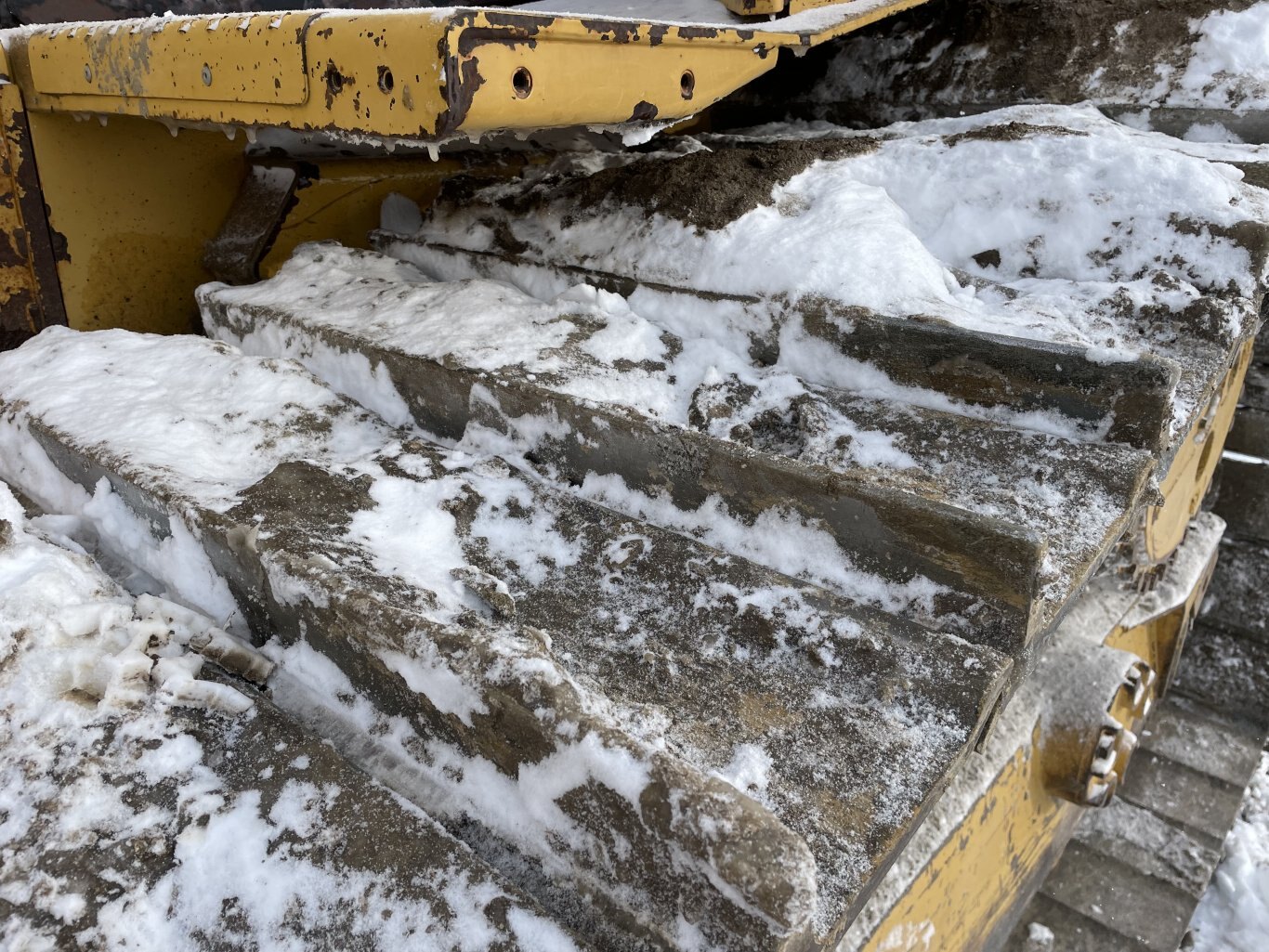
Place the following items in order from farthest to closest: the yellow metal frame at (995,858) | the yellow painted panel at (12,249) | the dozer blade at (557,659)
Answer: the yellow painted panel at (12,249) → the yellow metal frame at (995,858) → the dozer blade at (557,659)

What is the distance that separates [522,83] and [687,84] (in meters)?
0.55

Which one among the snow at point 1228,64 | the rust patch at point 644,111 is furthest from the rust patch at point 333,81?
the snow at point 1228,64

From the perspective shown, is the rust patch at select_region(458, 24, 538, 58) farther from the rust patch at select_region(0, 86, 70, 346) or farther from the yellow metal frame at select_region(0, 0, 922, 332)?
the rust patch at select_region(0, 86, 70, 346)

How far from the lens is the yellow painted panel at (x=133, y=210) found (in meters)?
2.48

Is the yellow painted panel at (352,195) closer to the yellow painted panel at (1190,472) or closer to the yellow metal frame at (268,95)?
the yellow metal frame at (268,95)

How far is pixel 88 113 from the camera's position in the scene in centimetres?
233

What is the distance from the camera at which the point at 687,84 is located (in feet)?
6.19

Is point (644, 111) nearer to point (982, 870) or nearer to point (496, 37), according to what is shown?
point (496, 37)

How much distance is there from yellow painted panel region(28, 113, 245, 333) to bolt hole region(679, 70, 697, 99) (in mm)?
1786

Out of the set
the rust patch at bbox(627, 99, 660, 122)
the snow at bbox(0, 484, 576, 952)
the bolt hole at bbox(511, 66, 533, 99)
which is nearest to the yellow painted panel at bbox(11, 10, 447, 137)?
the bolt hole at bbox(511, 66, 533, 99)

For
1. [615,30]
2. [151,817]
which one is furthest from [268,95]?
[151,817]

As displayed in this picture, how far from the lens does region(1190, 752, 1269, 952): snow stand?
9.29ft

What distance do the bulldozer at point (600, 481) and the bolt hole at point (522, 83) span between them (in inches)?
1.5

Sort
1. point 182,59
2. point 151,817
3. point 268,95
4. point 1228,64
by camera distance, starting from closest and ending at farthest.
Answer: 1. point 151,817
2. point 268,95
3. point 182,59
4. point 1228,64
